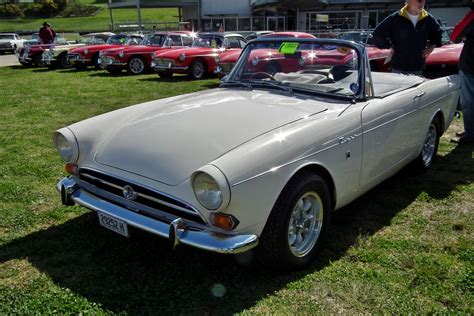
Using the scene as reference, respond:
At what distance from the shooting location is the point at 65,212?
4043mm

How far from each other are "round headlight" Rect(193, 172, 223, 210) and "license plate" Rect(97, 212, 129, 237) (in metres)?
0.58

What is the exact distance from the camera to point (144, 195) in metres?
2.88

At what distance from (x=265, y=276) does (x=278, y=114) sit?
113 cm

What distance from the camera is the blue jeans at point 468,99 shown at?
584 centimetres

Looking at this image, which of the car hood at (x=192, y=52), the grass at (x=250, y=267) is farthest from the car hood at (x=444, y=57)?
the car hood at (x=192, y=52)

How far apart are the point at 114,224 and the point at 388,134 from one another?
226 centimetres

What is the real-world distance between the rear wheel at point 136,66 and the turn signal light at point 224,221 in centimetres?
1317

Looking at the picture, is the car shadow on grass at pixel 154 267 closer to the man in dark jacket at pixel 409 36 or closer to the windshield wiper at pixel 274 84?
the windshield wiper at pixel 274 84

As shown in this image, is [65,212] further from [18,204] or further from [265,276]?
[265,276]

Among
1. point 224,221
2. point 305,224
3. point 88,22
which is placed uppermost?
point 88,22

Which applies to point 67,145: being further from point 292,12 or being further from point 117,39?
point 292,12

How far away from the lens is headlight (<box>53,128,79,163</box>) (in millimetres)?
3348

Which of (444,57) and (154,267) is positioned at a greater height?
(444,57)

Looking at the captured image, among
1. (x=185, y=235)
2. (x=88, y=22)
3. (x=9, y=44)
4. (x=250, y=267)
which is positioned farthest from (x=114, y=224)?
(x=88, y=22)
